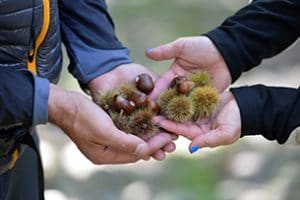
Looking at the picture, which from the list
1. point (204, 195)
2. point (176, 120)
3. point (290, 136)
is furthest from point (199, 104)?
point (204, 195)

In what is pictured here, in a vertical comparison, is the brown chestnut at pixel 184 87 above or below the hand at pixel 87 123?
above

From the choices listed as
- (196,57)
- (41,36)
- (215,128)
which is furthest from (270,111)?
(41,36)

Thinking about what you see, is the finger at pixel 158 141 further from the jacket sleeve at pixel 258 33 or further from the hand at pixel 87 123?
the jacket sleeve at pixel 258 33

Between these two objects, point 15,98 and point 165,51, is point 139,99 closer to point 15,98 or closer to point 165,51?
point 165,51

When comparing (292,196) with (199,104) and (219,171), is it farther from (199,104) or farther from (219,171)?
(199,104)

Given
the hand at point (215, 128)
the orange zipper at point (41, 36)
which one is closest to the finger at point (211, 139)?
the hand at point (215, 128)

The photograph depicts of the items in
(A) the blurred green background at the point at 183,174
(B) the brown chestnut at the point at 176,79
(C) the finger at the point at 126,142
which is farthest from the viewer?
(A) the blurred green background at the point at 183,174

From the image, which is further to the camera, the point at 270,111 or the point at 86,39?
the point at 86,39
